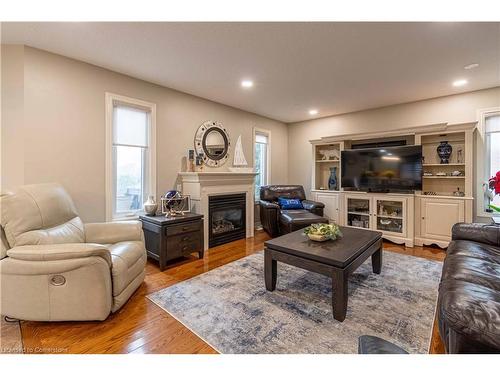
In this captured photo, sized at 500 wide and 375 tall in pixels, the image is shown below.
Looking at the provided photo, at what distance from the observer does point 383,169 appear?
423 cm

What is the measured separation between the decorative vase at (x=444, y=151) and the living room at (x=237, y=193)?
0.9 inches

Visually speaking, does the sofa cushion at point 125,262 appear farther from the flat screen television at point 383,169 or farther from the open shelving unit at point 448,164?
the open shelving unit at point 448,164

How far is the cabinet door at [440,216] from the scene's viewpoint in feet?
11.9

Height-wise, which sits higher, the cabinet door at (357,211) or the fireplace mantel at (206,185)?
the fireplace mantel at (206,185)

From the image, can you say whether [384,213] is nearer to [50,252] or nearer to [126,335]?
[126,335]

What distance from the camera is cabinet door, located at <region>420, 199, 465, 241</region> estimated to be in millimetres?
3615

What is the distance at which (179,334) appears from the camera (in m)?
1.76

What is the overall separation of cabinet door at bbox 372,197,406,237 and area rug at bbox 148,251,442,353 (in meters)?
1.17

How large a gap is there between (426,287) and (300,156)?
393 centimetres

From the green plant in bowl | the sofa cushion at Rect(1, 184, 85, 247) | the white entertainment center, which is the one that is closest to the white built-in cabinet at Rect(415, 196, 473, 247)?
the white entertainment center

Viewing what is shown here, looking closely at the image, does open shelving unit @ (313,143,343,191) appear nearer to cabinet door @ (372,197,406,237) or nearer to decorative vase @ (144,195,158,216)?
cabinet door @ (372,197,406,237)

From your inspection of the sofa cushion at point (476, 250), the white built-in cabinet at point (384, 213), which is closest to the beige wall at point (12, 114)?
the sofa cushion at point (476, 250)

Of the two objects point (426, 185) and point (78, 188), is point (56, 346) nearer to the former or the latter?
point (78, 188)
